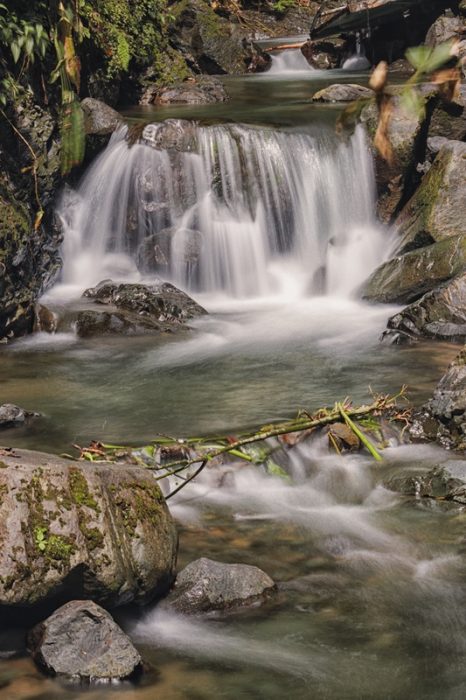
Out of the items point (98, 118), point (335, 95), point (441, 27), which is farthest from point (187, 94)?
point (441, 27)

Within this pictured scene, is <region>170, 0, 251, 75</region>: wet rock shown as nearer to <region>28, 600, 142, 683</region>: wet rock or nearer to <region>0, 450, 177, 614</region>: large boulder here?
<region>0, 450, 177, 614</region>: large boulder

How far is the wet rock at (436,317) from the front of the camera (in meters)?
8.88

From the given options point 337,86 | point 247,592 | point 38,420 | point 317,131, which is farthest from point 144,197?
point 247,592

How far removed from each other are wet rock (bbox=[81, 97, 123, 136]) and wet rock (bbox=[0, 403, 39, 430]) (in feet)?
20.7

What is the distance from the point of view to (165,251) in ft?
39.1

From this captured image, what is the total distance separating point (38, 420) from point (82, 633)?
367 centimetres

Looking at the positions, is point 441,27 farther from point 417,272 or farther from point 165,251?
point 417,272

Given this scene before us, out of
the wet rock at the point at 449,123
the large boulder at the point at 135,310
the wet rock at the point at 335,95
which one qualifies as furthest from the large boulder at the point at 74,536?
the wet rock at the point at 335,95

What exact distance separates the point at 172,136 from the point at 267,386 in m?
5.84

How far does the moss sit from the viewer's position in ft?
12.8

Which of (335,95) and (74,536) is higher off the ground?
(335,95)

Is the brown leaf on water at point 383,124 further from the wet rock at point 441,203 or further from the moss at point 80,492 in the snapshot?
the wet rock at point 441,203

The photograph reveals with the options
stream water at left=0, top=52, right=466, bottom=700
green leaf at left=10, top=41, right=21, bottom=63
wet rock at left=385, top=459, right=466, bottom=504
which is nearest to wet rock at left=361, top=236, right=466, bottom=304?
stream water at left=0, top=52, right=466, bottom=700

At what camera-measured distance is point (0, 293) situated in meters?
9.68
